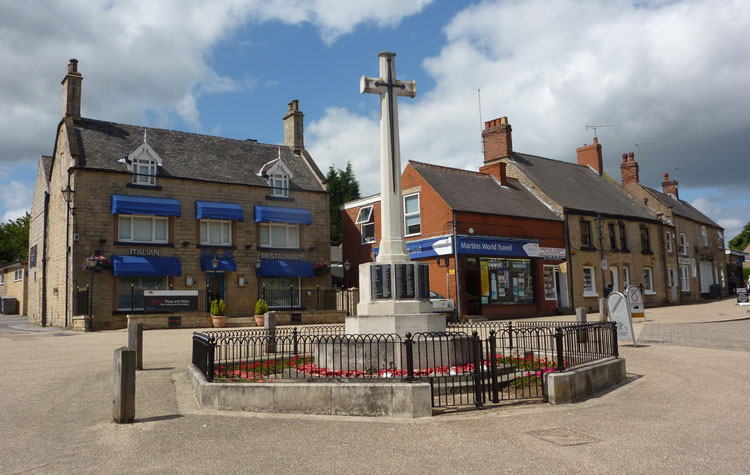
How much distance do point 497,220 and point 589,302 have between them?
8320 millimetres

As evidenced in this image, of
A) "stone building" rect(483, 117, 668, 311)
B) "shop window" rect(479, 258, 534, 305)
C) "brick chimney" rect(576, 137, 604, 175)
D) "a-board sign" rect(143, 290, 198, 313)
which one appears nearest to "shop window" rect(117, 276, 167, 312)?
"a-board sign" rect(143, 290, 198, 313)

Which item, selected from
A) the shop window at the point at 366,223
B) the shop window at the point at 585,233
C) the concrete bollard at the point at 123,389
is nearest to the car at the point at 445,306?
the shop window at the point at 366,223

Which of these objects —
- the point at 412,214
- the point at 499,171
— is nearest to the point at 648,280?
the point at 499,171

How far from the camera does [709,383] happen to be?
1016cm

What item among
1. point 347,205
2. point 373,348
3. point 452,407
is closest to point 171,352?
point 373,348

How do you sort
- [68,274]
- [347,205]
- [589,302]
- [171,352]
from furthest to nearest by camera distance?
1. [347,205]
2. [589,302]
3. [68,274]
4. [171,352]

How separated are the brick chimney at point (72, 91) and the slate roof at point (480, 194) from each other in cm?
1777

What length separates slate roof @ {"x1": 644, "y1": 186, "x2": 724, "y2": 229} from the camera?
148 feet

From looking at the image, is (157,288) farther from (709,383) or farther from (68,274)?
(709,383)

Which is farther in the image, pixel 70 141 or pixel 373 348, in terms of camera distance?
pixel 70 141

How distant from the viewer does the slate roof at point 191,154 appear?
28.9m

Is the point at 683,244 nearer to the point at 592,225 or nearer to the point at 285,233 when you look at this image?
the point at 592,225

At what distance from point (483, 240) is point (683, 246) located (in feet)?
79.1

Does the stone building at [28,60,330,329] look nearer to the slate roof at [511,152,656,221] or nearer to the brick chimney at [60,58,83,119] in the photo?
the brick chimney at [60,58,83,119]
